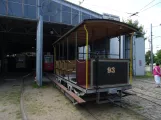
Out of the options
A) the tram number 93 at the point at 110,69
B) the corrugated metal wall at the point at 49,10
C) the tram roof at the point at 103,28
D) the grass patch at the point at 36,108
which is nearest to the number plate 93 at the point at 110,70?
the tram number 93 at the point at 110,69

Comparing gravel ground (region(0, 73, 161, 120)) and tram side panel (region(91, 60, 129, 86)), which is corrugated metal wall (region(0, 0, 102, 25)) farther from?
tram side panel (region(91, 60, 129, 86))

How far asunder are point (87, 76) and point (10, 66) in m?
29.1

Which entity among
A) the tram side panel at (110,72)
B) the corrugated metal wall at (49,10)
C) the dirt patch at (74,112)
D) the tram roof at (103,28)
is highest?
the corrugated metal wall at (49,10)

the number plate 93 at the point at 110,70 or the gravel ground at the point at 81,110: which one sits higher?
the number plate 93 at the point at 110,70

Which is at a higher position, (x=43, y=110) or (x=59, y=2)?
(x=59, y=2)

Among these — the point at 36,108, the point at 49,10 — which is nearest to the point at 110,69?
the point at 36,108

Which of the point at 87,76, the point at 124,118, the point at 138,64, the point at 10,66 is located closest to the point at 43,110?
the point at 87,76

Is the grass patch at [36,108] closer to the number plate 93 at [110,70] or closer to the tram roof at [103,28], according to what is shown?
the number plate 93 at [110,70]

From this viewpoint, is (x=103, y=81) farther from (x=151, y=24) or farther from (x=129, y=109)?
(x=151, y=24)

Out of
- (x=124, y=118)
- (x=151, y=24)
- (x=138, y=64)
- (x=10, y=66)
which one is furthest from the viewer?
(x=10, y=66)

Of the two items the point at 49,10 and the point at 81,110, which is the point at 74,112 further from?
the point at 49,10

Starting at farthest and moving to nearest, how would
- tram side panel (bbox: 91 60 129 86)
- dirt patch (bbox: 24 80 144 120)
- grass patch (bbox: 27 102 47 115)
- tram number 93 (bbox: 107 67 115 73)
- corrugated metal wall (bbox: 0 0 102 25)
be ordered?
1. corrugated metal wall (bbox: 0 0 102 25)
2. tram number 93 (bbox: 107 67 115 73)
3. tram side panel (bbox: 91 60 129 86)
4. grass patch (bbox: 27 102 47 115)
5. dirt patch (bbox: 24 80 144 120)

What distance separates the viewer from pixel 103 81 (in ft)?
22.0

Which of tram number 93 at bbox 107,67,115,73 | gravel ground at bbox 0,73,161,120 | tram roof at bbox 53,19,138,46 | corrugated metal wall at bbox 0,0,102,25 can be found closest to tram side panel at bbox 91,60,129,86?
tram number 93 at bbox 107,67,115,73
